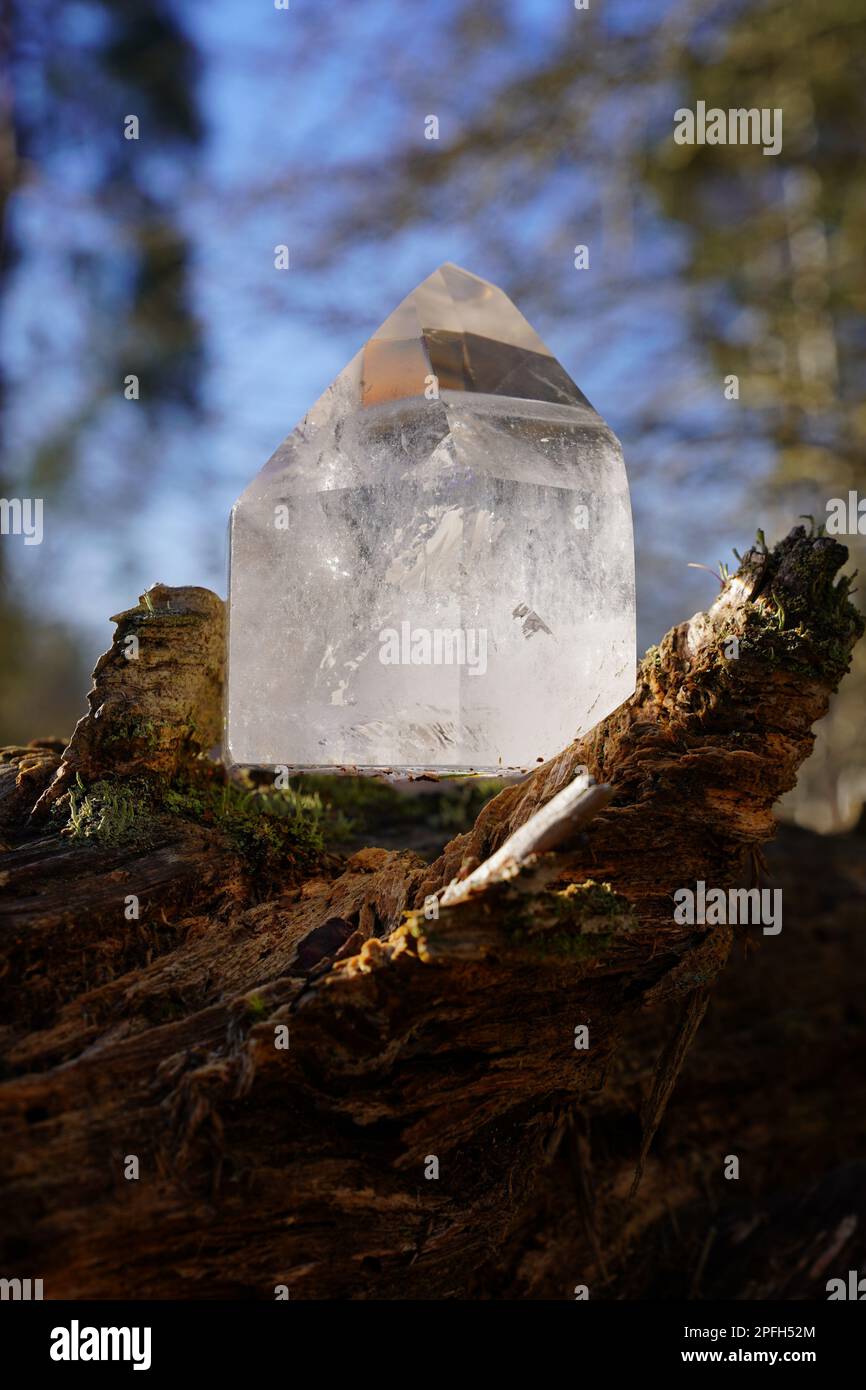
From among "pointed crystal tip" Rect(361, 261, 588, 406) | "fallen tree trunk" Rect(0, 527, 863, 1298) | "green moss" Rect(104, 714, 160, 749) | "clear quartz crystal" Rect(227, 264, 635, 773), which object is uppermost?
"pointed crystal tip" Rect(361, 261, 588, 406)

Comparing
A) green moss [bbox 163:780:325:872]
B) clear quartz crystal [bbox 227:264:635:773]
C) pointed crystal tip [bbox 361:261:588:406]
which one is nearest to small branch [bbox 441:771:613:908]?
clear quartz crystal [bbox 227:264:635:773]

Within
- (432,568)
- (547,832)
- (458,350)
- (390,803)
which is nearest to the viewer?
(547,832)

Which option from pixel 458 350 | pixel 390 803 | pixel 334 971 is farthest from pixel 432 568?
pixel 390 803

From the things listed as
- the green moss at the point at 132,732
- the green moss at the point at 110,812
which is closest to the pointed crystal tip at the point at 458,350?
A: the green moss at the point at 132,732

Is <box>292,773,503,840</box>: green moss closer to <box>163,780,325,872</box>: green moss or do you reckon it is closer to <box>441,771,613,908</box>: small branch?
<box>163,780,325,872</box>: green moss

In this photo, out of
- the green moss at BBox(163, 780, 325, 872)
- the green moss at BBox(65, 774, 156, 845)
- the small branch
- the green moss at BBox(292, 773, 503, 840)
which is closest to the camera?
the small branch

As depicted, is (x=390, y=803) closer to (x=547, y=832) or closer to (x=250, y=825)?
(x=250, y=825)

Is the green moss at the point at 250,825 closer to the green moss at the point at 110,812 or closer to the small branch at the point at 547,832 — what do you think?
the green moss at the point at 110,812
